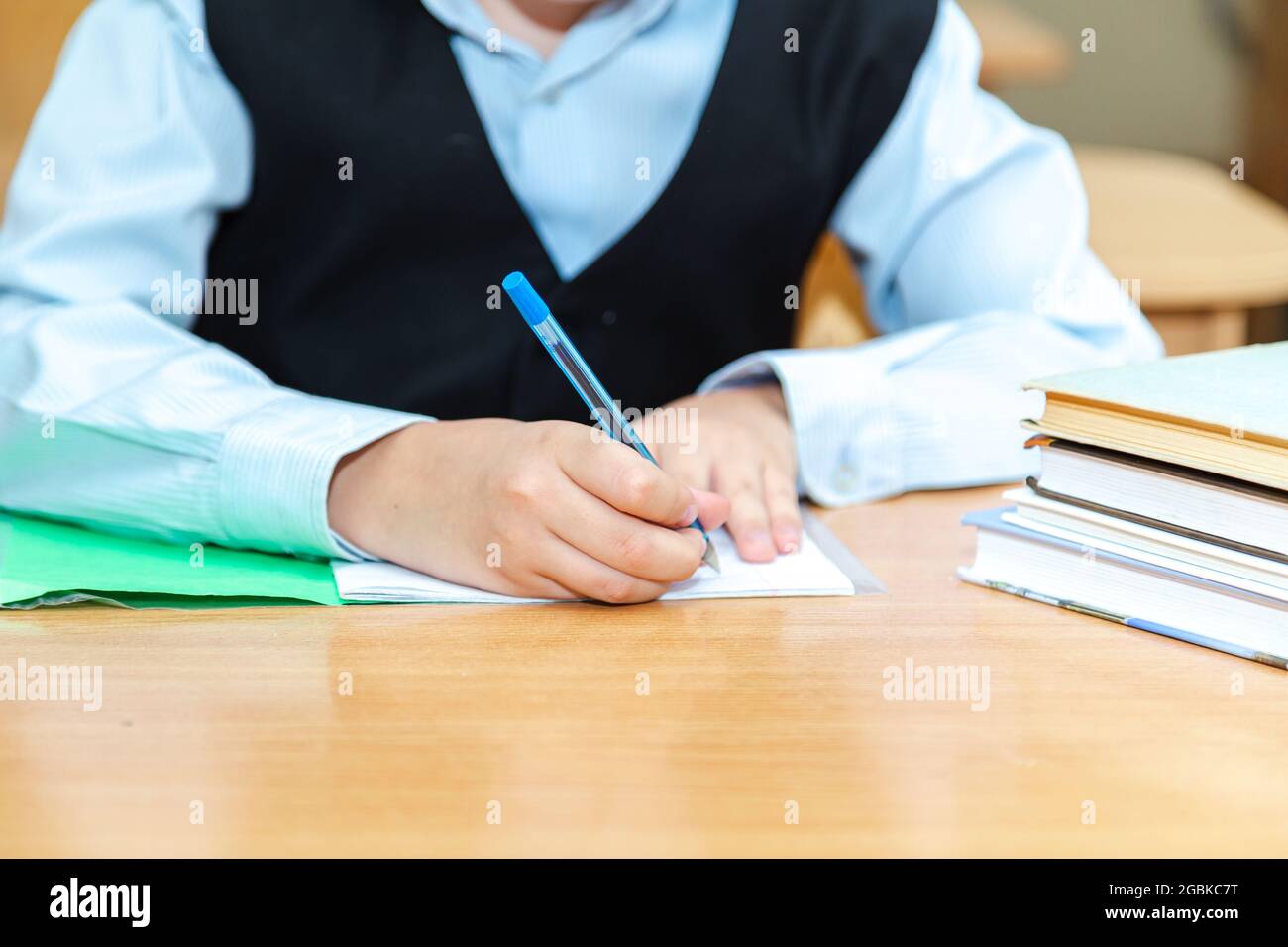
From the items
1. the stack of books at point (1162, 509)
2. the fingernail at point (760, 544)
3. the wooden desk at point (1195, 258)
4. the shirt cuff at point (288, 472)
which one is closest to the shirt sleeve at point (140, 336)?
the shirt cuff at point (288, 472)

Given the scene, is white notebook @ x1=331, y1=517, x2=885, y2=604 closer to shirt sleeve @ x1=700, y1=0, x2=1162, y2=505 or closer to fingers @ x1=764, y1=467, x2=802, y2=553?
fingers @ x1=764, y1=467, x2=802, y2=553

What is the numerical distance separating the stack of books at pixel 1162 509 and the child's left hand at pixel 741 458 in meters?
0.12

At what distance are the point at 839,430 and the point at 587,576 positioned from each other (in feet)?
0.92

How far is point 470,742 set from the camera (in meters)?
0.56

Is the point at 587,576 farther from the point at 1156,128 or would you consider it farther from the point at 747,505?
the point at 1156,128

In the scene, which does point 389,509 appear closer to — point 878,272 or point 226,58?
point 226,58

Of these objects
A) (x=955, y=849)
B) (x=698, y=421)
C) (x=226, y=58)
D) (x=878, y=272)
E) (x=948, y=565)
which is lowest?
(x=955, y=849)

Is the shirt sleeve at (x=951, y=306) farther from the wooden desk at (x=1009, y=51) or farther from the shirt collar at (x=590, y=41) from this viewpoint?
the wooden desk at (x=1009, y=51)

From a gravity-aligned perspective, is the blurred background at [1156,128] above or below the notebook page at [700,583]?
above

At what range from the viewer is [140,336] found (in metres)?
0.91

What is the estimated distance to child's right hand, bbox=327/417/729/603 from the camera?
708mm

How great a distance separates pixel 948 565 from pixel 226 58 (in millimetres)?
632

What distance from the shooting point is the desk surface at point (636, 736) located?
50 cm

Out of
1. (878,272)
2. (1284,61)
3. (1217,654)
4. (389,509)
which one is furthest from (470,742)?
(1284,61)
